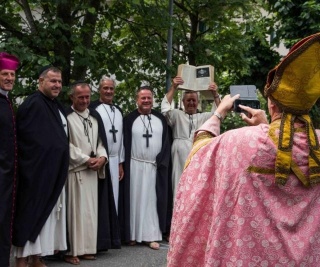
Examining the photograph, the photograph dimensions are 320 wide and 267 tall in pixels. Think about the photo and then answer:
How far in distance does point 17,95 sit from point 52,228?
2.47 metres

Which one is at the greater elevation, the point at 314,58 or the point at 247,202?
the point at 314,58

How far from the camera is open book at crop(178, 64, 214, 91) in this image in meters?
8.01

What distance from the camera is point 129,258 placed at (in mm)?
7371

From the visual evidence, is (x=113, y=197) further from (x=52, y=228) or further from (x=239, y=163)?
(x=239, y=163)

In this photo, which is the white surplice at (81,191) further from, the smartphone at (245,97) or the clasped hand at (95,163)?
the smartphone at (245,97)

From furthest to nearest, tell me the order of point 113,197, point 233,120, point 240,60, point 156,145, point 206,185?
point 233,120 < point 240,60 < point 156,145 < point 113,197 < point 206,185

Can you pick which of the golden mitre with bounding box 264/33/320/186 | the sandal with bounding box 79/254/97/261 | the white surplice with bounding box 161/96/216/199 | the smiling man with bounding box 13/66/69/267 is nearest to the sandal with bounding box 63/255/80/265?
the sandal with bounding box 79/254/97/261

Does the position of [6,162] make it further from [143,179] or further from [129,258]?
[143,179]

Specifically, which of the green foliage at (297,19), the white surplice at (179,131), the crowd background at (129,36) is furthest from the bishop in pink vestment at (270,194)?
the green foliage at (297,19)

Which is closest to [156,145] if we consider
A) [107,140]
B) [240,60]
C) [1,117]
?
[107,140]

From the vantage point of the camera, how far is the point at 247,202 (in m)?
3.00

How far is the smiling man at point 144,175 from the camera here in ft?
26.3

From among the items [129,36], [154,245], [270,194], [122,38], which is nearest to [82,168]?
[154,245]

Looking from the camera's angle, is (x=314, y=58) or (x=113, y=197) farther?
(x=113, y=197)
